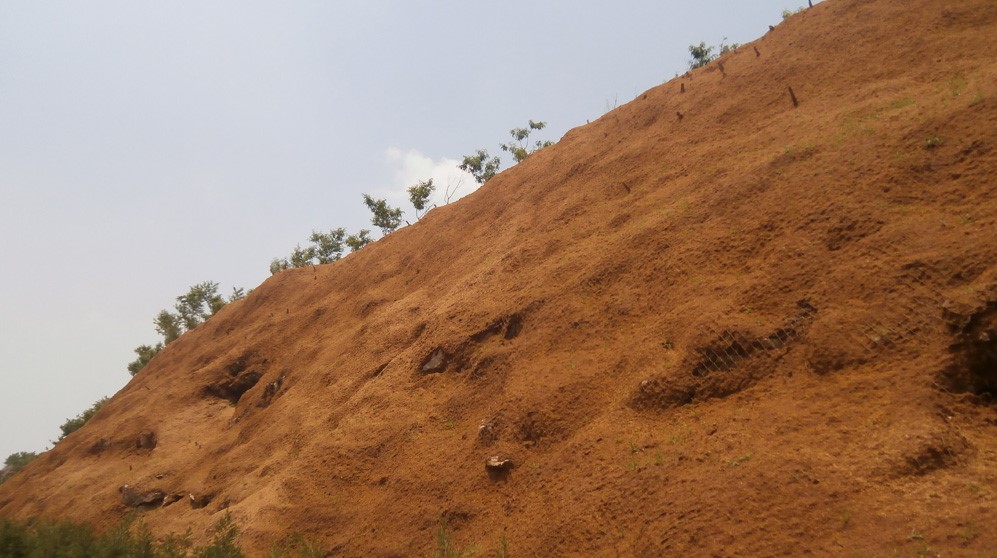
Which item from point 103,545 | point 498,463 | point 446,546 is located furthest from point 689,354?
point 103,545

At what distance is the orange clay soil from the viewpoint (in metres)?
7.07

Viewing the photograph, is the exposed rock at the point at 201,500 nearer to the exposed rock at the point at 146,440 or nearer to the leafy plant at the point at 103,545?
the leafy plant at the point at 103,545

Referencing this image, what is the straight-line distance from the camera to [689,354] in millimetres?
9516

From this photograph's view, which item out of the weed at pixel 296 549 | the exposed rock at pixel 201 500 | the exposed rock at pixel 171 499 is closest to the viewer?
the weed at pixel 296 549

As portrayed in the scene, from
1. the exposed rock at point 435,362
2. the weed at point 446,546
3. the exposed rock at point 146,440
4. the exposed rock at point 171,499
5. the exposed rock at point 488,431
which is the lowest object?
the weed at point 446,546

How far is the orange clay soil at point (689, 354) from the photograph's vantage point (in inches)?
278

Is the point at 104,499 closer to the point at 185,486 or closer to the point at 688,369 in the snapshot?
the point at 185,486

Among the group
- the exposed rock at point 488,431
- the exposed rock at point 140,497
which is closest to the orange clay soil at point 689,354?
the exposed rock at point 488,431

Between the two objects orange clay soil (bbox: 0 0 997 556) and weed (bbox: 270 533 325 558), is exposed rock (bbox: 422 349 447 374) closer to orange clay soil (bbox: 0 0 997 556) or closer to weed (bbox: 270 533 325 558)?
orange clay soil (bbox: 0 0 997 556)

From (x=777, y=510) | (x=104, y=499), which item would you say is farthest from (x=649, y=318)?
(x=104, y=499)

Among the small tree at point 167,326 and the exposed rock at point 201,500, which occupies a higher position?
the small tree at point 167,326

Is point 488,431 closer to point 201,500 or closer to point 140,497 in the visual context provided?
point 201,500

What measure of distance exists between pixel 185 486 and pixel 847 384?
15.5 metres

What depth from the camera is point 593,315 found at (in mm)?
11789
